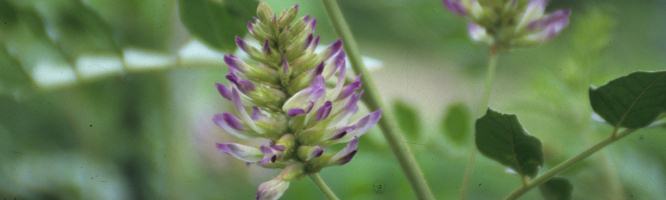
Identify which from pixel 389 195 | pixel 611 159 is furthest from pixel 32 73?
pixel 611 159

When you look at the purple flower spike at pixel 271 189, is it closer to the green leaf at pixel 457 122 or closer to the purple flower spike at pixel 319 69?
the purple flower spike at pixel 319 69

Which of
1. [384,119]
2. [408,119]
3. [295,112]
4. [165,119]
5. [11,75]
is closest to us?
[295,112]

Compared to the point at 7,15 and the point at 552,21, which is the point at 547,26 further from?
the point at 7,15

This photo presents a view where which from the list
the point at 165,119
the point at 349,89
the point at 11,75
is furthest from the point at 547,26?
the point at 165,119

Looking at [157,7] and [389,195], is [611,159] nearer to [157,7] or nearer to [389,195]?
[389,195]

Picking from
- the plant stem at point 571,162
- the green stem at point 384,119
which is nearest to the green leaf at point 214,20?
the green stem at point 384,119

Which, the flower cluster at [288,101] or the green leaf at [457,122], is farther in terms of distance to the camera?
the green leaf at [457,122]

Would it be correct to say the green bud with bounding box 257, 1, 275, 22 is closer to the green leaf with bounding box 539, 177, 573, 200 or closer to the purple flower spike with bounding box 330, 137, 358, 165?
the purple flower spike with bounding box 330, 137, 358, 165
